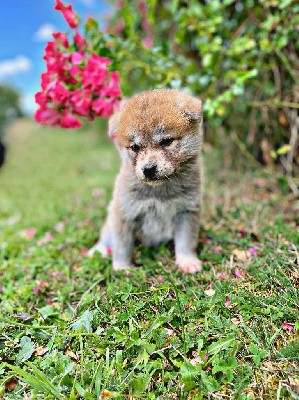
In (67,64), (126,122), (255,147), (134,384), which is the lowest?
(134,384)

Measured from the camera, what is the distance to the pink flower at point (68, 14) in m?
2.54

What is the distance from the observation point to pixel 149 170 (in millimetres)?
2145

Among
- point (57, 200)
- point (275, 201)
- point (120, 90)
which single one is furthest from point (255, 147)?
point (57, 200)

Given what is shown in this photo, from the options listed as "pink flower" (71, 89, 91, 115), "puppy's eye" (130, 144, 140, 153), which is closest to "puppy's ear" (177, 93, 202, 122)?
"puppy's eye" (130, 144, 140, 153)

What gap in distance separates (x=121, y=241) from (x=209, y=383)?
1232mm

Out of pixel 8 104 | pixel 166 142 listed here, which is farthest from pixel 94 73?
pixel 8 104

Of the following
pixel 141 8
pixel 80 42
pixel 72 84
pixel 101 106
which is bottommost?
pixel 101 106

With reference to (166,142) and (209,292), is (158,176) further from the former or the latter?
(209,292)

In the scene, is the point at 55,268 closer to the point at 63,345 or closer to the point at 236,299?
the point at 63,345

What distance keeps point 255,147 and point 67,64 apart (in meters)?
2.63

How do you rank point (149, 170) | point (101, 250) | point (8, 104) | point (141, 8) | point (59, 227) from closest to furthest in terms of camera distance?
point (149, 170)
point (101, 250)
point (59, 227)
point (141, 8)
point (8, 104)

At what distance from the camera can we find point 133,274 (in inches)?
97.7

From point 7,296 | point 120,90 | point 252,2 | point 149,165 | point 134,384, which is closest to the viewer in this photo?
point 134,384

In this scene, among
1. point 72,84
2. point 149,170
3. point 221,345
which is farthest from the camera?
point 72,84
